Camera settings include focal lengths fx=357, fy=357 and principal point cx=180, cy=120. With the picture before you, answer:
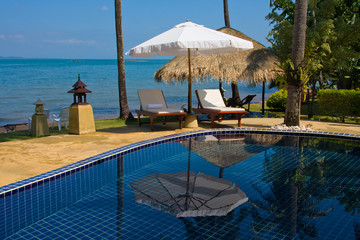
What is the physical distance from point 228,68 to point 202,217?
855 cm

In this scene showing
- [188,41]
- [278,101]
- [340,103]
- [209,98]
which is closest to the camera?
[188,41]

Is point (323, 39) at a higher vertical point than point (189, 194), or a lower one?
higher

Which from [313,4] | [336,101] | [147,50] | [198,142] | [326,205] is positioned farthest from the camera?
[313,4]

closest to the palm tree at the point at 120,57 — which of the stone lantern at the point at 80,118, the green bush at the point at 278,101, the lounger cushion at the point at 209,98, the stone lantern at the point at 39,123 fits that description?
the lounger cushion at the point at 209,98

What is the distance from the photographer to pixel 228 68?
12.0 m

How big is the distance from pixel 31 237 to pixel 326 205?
11.5 ft

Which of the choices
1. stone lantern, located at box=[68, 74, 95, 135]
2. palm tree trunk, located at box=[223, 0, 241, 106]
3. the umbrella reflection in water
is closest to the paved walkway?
stone lantern, located at box=[68, 74, 95, 135]

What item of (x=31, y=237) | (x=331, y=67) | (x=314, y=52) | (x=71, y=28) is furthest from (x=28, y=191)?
(x=71, y=28)

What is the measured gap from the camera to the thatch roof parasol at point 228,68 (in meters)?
11.8

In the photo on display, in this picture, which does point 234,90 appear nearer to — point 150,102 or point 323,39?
point 323,39

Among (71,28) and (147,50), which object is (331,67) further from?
(71,28)

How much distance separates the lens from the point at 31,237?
363 cm

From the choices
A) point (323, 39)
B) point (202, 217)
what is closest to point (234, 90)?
point (323, 39)

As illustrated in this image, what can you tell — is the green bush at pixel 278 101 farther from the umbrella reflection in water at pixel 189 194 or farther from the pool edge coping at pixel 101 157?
the umbrella reflection in water at pixel 189 194
